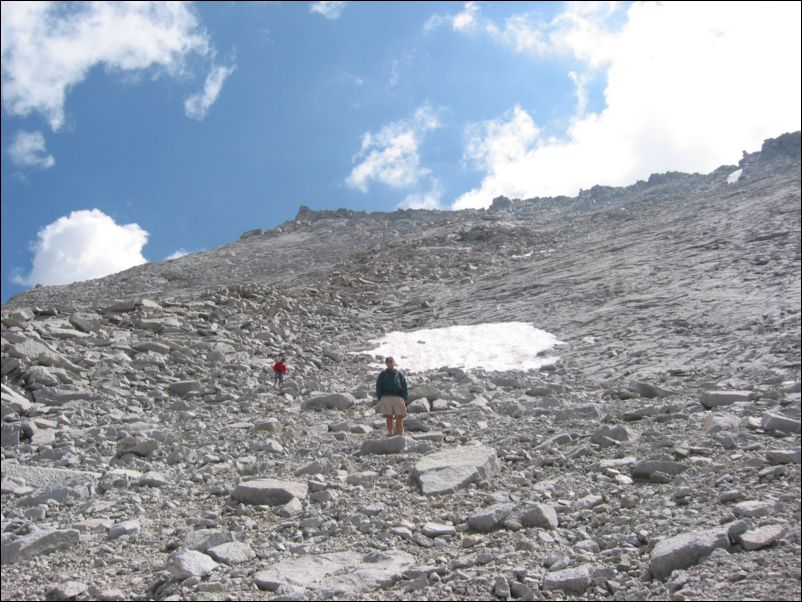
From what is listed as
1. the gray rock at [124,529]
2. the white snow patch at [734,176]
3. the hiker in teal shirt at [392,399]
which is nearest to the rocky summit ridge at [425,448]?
the gray rock at [124,529]

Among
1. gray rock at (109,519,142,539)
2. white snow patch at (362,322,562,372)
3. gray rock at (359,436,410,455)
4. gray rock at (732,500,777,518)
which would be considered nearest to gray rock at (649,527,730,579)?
gray rock at (732,500,777,518)

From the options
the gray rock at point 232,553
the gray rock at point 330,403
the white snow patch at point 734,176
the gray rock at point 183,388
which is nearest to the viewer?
the gray rock at point 232,553

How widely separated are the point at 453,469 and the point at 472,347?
991 centimetres

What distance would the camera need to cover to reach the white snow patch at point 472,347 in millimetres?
15992

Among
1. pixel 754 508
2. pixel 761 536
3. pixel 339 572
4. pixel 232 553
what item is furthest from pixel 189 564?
pixel 754 508

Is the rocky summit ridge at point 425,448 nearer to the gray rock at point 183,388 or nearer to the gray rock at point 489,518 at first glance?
the gray rock at point 489,518

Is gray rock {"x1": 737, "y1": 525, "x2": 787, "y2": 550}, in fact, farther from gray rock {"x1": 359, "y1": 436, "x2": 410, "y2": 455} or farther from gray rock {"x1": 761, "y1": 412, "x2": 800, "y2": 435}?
gray rock {"x1": 359, "y1": 436, "x2": 410, "y2": 455}

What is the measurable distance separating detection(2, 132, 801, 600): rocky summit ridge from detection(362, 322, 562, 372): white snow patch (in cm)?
61

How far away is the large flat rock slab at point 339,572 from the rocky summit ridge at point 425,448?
3 centimetres

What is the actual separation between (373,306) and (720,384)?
49.8 ft

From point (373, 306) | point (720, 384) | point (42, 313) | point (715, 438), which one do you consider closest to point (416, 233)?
point (373, 306)

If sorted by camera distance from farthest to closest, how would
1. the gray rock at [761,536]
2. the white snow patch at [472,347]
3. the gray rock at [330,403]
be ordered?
the white snow patch at [472,347] < the gray rock at [330,403] < the gray rock at [761,536]

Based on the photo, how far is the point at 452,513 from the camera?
22.2ft

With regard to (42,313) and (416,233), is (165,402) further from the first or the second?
(416,233)
